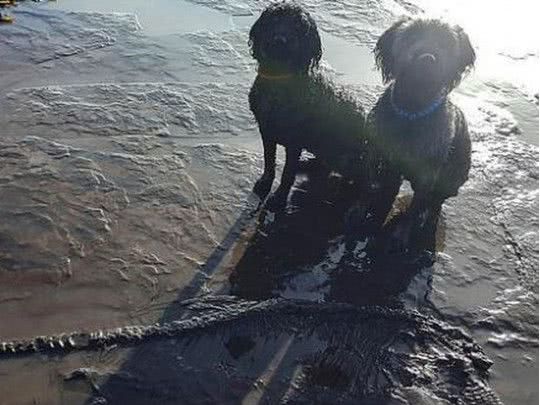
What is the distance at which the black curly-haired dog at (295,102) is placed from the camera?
14.1 feet

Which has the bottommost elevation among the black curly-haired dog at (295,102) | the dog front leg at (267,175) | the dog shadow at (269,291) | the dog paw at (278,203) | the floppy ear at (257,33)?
the dog shadow at (269,291)

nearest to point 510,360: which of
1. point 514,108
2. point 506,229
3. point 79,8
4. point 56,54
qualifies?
point 506,229

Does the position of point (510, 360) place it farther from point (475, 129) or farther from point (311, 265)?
point (475, 129)

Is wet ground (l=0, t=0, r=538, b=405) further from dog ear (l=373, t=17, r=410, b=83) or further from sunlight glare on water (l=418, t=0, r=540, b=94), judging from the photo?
dog ear (l=373, t=17, r=410, b=83)

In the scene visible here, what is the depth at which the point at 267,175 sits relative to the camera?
4898 mm

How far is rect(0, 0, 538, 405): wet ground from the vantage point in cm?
373

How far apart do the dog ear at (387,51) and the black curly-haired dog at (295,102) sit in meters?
0.43

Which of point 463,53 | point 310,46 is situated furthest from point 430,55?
point 310,46

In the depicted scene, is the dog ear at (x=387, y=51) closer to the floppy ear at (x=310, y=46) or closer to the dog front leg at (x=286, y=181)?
the floppy ear at (x=310, y=46)

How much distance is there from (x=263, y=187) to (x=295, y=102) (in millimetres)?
A: 861

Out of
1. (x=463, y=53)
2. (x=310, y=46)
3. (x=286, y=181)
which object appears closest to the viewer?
(x=463, y=53)

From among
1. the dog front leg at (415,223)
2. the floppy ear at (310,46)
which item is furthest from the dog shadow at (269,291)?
the floppy ear at (310,46)

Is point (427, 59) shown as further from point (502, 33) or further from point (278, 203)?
point (502, 33)

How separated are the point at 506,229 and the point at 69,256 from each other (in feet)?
11.3
